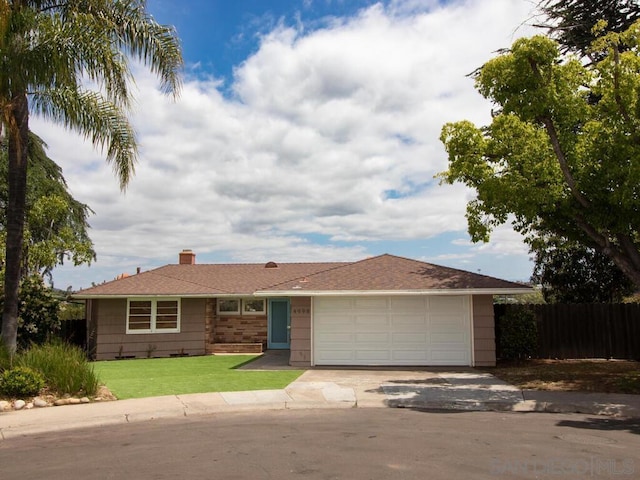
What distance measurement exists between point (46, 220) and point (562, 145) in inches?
795

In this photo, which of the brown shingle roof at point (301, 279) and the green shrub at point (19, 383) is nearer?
the green shrub at point (19, 383)

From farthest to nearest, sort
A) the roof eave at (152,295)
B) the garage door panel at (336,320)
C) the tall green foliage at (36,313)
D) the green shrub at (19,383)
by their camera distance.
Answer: the roof eave at (152,295) < the tall green foliage at (36,313) < the garage door panel at (336,320) < the green shrub at (19,383)

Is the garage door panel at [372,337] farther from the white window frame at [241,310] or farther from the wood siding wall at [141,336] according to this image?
the wood siding wall at [141,336]

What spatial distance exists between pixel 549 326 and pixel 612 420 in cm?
973

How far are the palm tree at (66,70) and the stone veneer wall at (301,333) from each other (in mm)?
6920

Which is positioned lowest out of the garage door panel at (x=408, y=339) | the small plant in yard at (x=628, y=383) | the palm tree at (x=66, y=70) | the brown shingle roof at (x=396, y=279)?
the small plant in yard at (x=628, y=383)

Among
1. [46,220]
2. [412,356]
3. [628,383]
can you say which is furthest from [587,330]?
[46,220]

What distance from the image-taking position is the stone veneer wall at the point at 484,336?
53.7 ft

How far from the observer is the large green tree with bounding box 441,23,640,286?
1187 centimetres

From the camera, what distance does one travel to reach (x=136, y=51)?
1283cm

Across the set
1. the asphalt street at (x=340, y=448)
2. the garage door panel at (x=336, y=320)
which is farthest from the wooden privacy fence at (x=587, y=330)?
the asphalt street at (x=340, y=448)

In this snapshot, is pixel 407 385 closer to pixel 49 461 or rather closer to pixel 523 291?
pixel 523 291

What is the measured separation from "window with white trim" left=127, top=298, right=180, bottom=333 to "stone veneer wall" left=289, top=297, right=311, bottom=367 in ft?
21.1

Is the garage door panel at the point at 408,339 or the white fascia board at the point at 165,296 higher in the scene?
the white fascia board at the point at 165,296
